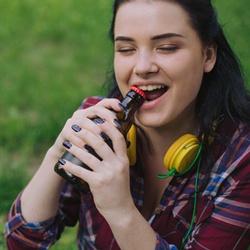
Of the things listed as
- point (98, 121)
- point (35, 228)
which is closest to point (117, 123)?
point (98, 121)

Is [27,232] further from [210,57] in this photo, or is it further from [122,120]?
[210,57]

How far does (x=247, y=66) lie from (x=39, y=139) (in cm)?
162

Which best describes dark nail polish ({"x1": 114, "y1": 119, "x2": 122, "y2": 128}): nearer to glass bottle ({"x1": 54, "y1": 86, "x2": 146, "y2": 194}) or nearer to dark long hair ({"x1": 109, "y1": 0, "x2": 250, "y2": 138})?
glass bottle ({"x1": 54, "y1": 86, "x2": 146, "y2": 194})

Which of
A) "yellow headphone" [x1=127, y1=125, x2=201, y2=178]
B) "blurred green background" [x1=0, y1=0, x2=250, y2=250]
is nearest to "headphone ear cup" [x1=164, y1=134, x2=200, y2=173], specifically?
"yellow headphone" [x1=127, y1=125, x2=201, y2=178]

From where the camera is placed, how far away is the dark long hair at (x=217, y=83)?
103 inches

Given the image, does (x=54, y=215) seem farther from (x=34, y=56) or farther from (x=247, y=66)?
(x=34, y=56)

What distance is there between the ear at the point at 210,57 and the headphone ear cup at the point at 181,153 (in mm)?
286

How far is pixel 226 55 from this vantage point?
9.01ft

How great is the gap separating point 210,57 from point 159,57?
0.29 metres

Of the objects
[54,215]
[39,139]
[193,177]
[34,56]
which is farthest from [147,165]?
[34,56]

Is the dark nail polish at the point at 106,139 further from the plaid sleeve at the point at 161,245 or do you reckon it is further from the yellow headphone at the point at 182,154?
the plaid sleeve at the point at 161,245

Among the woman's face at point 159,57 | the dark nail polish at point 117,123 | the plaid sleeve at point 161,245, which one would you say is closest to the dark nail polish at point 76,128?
the dark nail polish at point 117,123

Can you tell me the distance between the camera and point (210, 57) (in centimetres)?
270

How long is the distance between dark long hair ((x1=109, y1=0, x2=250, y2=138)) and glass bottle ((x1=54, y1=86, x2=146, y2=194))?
0.99ft
